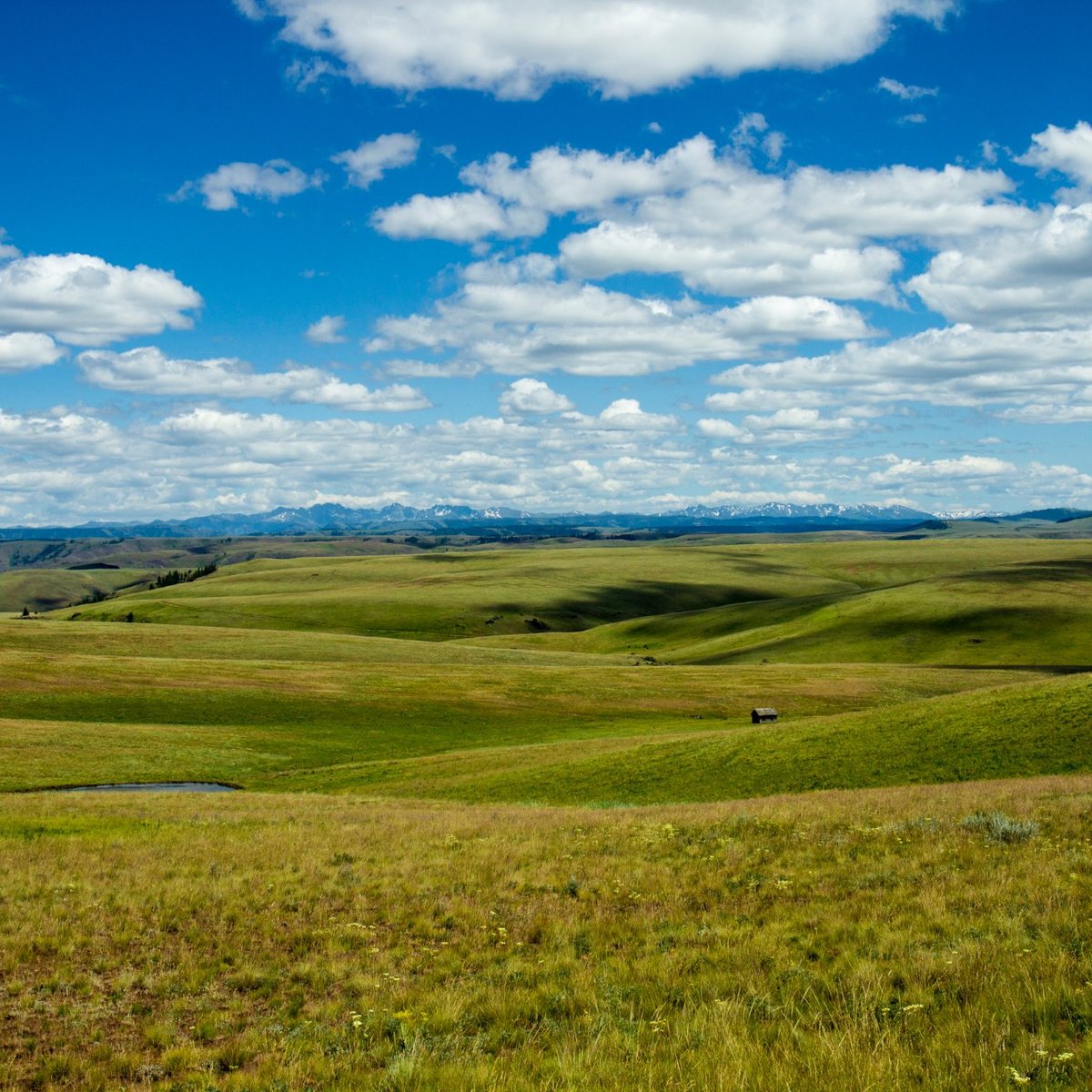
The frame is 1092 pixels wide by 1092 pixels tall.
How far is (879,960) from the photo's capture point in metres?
12.0

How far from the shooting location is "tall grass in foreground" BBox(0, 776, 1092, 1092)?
9.45m

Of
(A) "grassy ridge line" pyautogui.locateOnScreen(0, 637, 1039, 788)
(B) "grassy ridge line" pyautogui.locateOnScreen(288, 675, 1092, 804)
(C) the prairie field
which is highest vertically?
(C) the prairie field

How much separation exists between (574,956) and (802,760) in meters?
31.5

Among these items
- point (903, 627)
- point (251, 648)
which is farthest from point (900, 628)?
point (251, 648)

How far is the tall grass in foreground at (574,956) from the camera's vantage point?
31.0 feet

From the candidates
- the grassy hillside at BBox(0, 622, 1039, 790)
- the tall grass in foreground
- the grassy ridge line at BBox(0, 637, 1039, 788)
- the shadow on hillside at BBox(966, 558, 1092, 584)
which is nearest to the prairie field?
the tall grass in foreground

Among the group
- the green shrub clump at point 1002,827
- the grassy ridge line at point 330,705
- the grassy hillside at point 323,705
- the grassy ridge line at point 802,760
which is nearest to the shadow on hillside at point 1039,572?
the grassy hillside at point 323,705

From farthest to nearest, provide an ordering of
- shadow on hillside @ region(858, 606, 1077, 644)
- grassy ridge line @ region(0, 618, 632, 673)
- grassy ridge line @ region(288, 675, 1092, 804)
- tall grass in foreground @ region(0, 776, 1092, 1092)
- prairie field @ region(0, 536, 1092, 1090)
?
shadow on hillside @ region(858, 606, 1077, 644)
grassy ridge line @ region(0, 618, 632, 673)
grassy ridge line @ region(288, 675, 1092, 804)
prairie field @ region(0, 536, 1092, 1090)
tall grass in foreground @ region(0, 776, 1092, 1092)

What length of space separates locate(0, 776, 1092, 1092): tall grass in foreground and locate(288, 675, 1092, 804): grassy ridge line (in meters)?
14.6

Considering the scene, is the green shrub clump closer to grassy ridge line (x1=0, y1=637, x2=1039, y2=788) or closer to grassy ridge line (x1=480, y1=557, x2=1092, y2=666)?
grassy ridge line (x1=0, y1=637, x2=1039, y2=788)

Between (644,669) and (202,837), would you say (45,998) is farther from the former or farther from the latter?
(644,669)

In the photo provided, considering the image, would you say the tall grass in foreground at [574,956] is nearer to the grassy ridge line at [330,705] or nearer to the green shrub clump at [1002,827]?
the green shrub clump at [1002,827]

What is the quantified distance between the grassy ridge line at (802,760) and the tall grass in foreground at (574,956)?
14.6 meters

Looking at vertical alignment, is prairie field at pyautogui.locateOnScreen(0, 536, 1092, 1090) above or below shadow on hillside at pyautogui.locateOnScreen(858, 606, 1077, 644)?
above
